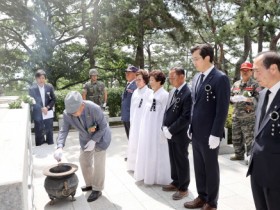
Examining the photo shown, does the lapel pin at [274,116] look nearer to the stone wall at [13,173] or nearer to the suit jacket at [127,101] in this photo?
the stone wall at [13,173]

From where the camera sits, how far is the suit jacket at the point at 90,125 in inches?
158

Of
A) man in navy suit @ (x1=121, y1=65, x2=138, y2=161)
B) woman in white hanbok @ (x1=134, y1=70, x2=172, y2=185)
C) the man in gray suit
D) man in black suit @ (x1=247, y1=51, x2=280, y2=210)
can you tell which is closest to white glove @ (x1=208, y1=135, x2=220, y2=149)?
man in black suit @ (x1=247, y1=51, x2=280, y2=210)

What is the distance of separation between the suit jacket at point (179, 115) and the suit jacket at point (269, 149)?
5.27ft

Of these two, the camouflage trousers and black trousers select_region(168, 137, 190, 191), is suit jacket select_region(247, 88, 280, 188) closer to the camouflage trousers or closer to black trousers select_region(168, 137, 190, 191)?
black trousers select_region(168, 137, 190, 191)

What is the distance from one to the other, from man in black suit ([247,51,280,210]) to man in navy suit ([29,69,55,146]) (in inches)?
225

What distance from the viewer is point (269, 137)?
2369mm

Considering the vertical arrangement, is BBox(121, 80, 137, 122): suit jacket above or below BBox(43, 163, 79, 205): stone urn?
above

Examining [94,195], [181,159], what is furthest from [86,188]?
[181,159]

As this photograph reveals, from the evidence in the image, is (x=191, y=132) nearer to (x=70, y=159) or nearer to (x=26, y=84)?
(x=70, y=159)

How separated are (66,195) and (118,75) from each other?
37.4 ft

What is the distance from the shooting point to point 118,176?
5.38 metres

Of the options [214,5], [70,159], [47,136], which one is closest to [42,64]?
[47,136]

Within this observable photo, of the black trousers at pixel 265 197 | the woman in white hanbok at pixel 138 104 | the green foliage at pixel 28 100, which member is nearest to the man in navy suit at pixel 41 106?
the green foliage at pixel 28 100

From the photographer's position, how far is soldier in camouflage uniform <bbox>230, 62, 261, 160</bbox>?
529cm
